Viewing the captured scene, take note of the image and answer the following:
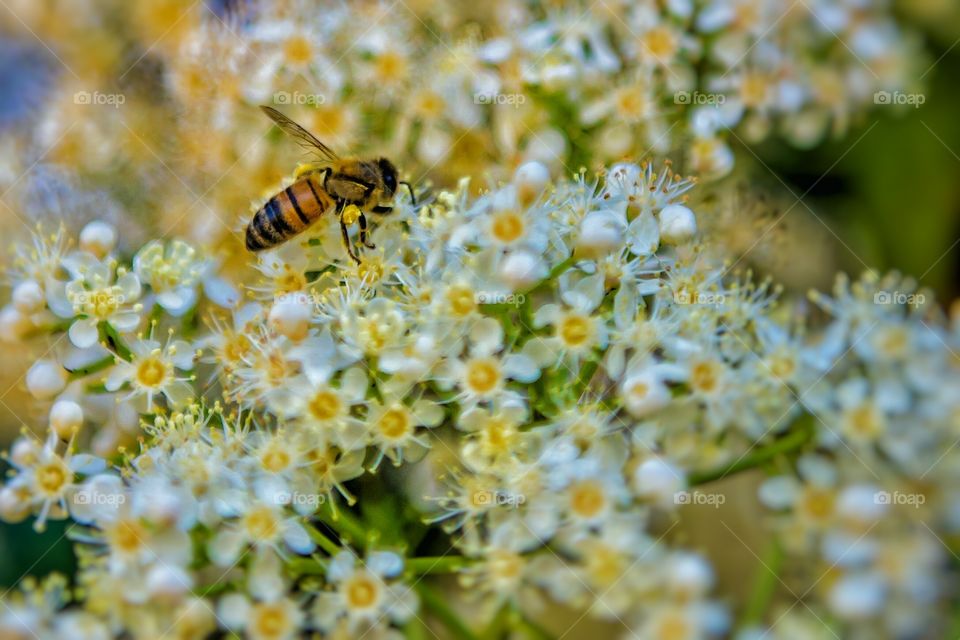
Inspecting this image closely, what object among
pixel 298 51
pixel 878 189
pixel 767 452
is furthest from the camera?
pixel 878 189

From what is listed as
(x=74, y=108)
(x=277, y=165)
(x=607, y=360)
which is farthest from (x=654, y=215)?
(x=74, y=108)

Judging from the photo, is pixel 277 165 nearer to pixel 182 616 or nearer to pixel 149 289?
pixel 149 289

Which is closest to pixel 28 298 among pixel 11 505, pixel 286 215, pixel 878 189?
pixel 11 505

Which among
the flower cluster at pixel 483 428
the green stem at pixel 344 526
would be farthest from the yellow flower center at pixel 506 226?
the green stem at pixel 344 526

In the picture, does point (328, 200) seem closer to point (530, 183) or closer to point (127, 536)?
point (530, 183)

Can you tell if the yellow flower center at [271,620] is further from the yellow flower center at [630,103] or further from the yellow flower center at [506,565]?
the yellow flower center at [630,103]

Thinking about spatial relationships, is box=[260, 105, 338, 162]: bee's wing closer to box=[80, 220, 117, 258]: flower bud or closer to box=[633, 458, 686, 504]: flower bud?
box=[80, 220, 117, 258]: flower bud

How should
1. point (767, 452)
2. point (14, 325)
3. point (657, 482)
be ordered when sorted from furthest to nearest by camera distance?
1. point (14, 325)
2. point (767, 452)
3. point (657, 482)
